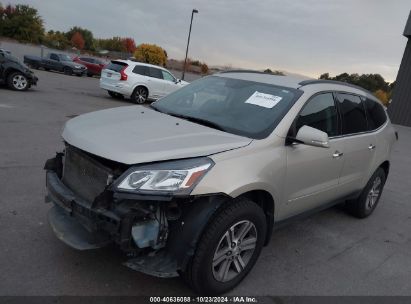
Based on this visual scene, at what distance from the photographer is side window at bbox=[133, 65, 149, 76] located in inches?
657

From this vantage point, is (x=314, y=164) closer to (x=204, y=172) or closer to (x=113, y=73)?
(x=204, y=172)

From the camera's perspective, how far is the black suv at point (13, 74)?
44.6 ft

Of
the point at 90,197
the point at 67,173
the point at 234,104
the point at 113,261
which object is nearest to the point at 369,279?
the point at 234,104

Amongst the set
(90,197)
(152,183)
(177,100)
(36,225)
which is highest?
(177,100)

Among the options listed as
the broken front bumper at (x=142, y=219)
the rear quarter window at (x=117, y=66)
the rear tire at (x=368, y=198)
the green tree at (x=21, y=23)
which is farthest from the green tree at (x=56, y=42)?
the broken front bumper at (x=142, y=219)

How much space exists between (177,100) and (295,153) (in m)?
1.48

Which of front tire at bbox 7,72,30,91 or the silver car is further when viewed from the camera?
front tire at bbox 7,72,30,91

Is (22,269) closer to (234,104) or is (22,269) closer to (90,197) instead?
(90,197)

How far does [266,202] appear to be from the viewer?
3592 millimetres

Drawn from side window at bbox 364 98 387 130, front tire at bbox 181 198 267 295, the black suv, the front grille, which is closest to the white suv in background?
the black suv

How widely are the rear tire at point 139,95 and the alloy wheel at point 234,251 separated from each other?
13974 millimetres

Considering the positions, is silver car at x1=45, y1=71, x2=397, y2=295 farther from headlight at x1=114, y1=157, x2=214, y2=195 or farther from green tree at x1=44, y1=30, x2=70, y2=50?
green tree at x1=44, y1=30, x2=70, y2=50

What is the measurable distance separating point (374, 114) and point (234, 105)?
2355 millimetres

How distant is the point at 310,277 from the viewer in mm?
3809
